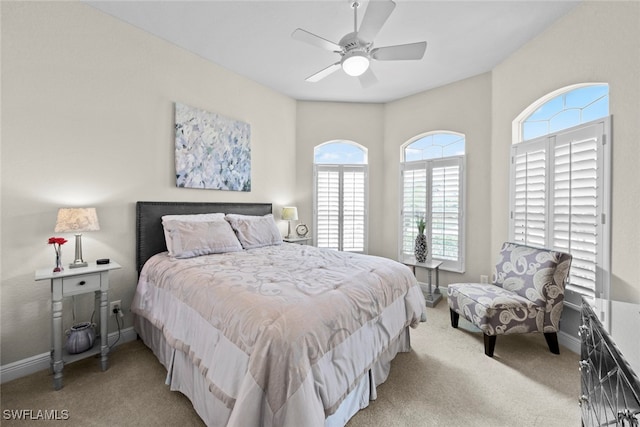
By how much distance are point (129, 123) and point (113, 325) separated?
2077 millimetres

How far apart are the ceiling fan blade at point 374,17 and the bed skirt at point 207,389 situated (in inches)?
98.5

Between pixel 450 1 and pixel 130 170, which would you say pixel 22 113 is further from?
pixel 450 1

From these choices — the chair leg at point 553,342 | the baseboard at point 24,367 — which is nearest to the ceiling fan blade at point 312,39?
the chair leg at point 553,342

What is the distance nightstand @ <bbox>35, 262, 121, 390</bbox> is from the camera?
1.99 m

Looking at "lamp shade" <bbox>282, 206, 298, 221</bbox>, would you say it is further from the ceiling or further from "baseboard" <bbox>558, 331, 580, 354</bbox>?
"baseboard" <bbox>558, 331, 580, 354</bbox>

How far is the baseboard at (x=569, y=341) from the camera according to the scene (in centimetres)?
252

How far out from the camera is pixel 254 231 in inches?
129

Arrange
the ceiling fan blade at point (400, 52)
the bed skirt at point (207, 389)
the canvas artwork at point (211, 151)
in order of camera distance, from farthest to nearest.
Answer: the canvas artwork at point (211, 151)
the ceiling fan blade at point (400, 52)
the bed skirt at point (207, 389)

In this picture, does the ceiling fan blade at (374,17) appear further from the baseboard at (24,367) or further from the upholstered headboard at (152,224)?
the baseboard at (24,367)

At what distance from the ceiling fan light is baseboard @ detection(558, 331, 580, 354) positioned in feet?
10.7

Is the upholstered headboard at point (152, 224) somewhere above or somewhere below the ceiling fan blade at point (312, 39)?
below

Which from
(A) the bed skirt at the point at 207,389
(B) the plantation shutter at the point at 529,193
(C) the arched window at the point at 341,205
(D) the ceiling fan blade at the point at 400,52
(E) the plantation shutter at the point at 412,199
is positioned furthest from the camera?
(C) the arched window at the point at 341,205

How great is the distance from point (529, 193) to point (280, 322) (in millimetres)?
3266

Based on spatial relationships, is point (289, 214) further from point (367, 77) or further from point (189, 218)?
point (367, 77)
